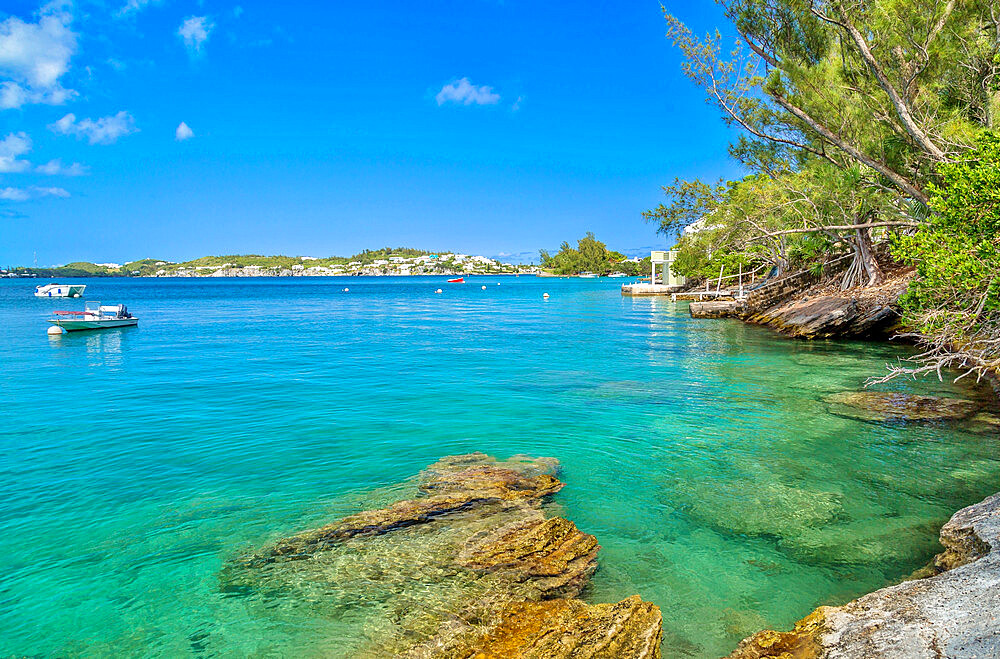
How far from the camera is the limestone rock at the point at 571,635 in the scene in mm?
4801

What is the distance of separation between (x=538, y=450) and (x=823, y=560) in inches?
214

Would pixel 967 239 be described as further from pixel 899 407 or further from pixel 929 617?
pixel 929 617

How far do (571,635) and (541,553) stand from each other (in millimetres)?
1720

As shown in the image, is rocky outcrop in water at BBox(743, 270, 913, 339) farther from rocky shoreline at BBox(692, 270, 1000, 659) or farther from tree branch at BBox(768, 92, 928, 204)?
rocky shoreline at BBox(692, 270, 1000, 659)

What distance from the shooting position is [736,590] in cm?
639

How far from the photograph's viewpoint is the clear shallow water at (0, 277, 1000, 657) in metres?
6.10

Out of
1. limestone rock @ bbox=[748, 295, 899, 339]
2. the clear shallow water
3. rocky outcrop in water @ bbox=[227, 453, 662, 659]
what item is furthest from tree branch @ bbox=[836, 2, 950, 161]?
limestone rock @ bbox=[748, 295, 899, 339]

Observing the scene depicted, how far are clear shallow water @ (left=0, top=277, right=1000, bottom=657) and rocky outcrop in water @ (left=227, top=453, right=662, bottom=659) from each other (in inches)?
8.4

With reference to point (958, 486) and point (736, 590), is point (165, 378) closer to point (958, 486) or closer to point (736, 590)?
point (736, 590)

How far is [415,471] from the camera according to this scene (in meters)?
10.2

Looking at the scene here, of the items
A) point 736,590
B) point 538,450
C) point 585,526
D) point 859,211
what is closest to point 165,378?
point 538,450

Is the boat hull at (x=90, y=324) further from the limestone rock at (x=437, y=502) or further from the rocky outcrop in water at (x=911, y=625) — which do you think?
the rocky outcrop in water at (x=911, y=625)

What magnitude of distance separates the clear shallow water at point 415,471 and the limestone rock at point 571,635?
0.58 metres

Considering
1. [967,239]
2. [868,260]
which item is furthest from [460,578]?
[868,260]
